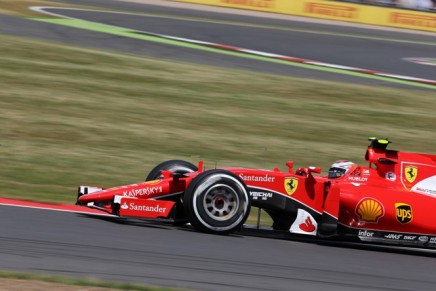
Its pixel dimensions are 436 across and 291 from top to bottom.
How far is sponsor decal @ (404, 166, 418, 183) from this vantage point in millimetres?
8406

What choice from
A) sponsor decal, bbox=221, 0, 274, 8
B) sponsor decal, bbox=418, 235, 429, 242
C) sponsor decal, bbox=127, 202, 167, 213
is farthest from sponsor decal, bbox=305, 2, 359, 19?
sponsor decal, bbox=127, 202, 167, 213

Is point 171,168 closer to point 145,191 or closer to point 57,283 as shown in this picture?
point 145,191

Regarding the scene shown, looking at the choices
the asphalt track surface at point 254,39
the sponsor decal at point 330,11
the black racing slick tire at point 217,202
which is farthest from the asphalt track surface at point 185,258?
the sponsor decal at point 330,11

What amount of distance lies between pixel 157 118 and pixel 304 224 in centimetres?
687

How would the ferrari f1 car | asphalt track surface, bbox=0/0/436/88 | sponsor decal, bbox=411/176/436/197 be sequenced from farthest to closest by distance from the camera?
asphalt track surface, bbox=0/0/436/88 < sponsor decal, bbox=411/176/436/197 < the ferrari f1 car

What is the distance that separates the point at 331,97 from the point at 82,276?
1219 centimetres

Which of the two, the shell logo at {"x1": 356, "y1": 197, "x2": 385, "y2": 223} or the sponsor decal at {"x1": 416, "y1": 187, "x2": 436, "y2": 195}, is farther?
the sponsor decal at {"x1": 416, "y1": 187, "x2": 436, "y2": 195}

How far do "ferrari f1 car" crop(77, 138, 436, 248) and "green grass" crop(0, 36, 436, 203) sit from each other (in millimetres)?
1851

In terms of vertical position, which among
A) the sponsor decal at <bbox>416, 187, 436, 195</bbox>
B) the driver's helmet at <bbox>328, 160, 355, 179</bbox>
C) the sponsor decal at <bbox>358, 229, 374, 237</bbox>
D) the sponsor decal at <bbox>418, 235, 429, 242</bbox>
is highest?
the driver's helmet at <bbox>328, 160, 355, 179</bbox>

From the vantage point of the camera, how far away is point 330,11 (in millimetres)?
32438

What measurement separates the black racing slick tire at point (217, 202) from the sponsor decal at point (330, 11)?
25367 mm

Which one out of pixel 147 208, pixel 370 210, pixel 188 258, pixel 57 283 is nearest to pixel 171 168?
pixel 147 208

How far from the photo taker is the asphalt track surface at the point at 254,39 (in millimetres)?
20500

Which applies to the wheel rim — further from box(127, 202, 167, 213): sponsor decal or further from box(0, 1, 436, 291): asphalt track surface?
box(127, 202, 167, 213): sponsor decal
